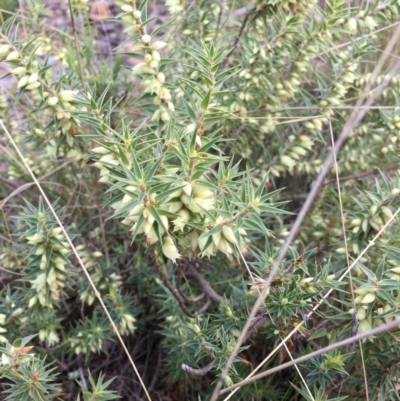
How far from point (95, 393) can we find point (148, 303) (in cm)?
102

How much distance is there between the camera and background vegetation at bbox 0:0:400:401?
1.19 meters

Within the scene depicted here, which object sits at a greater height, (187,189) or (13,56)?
(13,56)

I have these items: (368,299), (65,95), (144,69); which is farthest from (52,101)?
(368,299)

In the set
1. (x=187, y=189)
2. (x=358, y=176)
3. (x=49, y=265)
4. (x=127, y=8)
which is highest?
(x=127, y=8)

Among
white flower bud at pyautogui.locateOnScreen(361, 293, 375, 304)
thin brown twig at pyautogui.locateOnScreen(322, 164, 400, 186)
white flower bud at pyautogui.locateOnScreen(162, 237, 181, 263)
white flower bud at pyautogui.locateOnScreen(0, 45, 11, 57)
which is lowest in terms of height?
thin brown twig at pyautogui.locateOnScreen(322, 164, 400, 186)

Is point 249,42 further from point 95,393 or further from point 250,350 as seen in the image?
point 95,393

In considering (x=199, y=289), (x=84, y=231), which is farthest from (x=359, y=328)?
(x=84, y=231)

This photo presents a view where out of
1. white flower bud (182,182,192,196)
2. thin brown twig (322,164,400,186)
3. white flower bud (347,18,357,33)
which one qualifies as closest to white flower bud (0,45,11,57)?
white flower bud (182,182,192,196)

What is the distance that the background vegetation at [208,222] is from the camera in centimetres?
119

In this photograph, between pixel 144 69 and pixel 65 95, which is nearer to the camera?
pixel 144 69

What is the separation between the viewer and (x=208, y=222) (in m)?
1.17

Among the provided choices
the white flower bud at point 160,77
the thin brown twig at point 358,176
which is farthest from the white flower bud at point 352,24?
the white flower bud at point 160,77

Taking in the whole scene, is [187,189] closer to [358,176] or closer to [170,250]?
[170,250]

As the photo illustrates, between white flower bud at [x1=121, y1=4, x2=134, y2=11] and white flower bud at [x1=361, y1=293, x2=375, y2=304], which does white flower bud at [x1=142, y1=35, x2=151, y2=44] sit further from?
white flower bud at [x1=361, y1=293, x2=375, y2=304]
